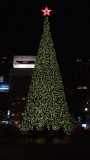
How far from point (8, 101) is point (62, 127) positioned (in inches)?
3627

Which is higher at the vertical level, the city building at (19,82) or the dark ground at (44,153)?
the city building at (19,82)

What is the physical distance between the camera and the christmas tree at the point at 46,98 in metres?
40.0

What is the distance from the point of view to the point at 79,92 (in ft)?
460

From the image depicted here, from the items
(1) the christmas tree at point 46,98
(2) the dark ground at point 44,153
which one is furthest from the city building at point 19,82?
→ (2) the dark ground at point 44,153

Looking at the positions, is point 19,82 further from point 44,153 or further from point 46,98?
point 44,153

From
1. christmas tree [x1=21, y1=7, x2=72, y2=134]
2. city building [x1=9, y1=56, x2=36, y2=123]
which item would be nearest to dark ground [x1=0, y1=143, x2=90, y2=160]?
christmas tree [x1=21, y1=7, x2=72, y2=134]

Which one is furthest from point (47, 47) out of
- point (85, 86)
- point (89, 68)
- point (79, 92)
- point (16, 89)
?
point (89, 68)

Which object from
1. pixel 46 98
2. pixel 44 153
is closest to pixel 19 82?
pixel 46 98

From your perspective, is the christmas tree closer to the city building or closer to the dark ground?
the dark ground

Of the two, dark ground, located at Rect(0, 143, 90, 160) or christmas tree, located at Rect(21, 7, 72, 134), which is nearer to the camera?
dark ground, located at Rect(0, 143, 90, 160)

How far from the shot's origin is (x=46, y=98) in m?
40.4

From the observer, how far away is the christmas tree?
131ft

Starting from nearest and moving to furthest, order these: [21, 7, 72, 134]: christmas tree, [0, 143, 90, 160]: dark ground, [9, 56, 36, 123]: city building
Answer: [0, 143, 90, 160]: dark ground < [21, 7, 72, 134]: christmas tree < [9, 56, 36, 123]: city building

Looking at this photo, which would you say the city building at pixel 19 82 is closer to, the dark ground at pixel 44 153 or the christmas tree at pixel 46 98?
the christmas tree at pixel 46 98
